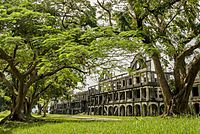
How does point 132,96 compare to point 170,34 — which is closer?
point 170,34

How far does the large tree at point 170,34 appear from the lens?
16625mm

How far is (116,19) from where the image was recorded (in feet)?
62.8

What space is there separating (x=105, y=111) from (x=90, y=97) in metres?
11.3

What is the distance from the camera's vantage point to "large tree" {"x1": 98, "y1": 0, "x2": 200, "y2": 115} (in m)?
16.6

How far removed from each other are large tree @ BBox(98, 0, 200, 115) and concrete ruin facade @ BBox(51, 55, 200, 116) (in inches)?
704

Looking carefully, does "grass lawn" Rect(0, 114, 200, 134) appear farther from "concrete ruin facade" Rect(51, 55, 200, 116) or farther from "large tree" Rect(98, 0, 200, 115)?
"concrete ruin facade" Rect(51, 55, 200, 116)

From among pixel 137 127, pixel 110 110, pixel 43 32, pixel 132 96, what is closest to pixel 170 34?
pixel 43 32

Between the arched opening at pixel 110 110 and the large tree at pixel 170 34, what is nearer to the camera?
the large tree at pixel 170 34

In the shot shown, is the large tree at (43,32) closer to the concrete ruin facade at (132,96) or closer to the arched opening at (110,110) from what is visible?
the concrete ruin facade at (132,96)

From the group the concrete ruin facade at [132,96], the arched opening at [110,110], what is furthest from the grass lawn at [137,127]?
the arched opening at [110,110]

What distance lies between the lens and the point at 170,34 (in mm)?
20859

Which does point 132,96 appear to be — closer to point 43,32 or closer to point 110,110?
point 110,110

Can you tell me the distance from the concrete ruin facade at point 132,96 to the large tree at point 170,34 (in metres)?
17.9

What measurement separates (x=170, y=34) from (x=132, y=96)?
3347 cm
